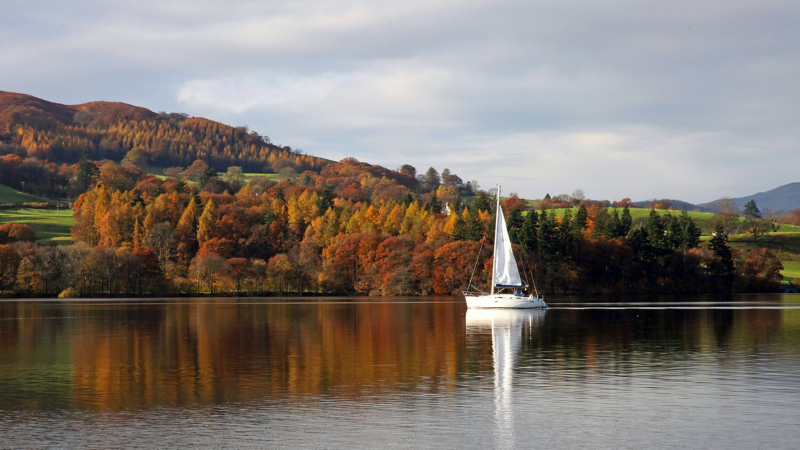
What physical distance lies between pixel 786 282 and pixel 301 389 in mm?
148271

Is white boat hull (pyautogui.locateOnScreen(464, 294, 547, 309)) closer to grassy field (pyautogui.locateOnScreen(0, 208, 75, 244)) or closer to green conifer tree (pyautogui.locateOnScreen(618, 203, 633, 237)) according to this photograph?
green conifer tree (pyautogui.locateOnScreen(618, 203, 633, 237))

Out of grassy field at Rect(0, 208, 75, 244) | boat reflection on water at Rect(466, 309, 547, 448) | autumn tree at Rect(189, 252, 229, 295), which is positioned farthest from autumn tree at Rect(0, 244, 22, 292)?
boat reflection on water at Rect(466, 309, 547, 448)

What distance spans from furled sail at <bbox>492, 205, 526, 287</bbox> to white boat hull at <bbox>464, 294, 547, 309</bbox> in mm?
1921

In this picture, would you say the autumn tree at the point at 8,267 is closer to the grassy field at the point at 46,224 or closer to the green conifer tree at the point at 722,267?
the grassy field at the point at 46,224

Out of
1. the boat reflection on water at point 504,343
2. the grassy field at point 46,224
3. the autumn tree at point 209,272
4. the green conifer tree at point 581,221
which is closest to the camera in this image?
the boat reflection on water at point 504,343

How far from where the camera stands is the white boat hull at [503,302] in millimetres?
79125

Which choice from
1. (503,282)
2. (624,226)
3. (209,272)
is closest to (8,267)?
(209,272)

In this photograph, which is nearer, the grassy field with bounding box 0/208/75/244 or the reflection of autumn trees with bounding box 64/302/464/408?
the reflection of autumn trees with bounding box 64/302/464/408

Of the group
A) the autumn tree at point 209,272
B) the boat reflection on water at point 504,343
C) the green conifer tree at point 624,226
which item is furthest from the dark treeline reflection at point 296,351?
the green conifer tree at point 624,226

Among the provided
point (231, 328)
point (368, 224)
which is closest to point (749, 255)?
point (368, 224)

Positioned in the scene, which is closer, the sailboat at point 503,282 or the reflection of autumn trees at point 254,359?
the reflection of autumn trees at point 254,359

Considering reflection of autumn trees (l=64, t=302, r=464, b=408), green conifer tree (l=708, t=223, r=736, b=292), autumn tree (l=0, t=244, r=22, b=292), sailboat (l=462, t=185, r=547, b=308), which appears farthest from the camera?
green conifer tree (l=708, t=223, r=736, b=292)

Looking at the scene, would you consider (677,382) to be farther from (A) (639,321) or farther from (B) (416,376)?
(A) (639,321)

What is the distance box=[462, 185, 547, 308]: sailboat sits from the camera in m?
79.4
